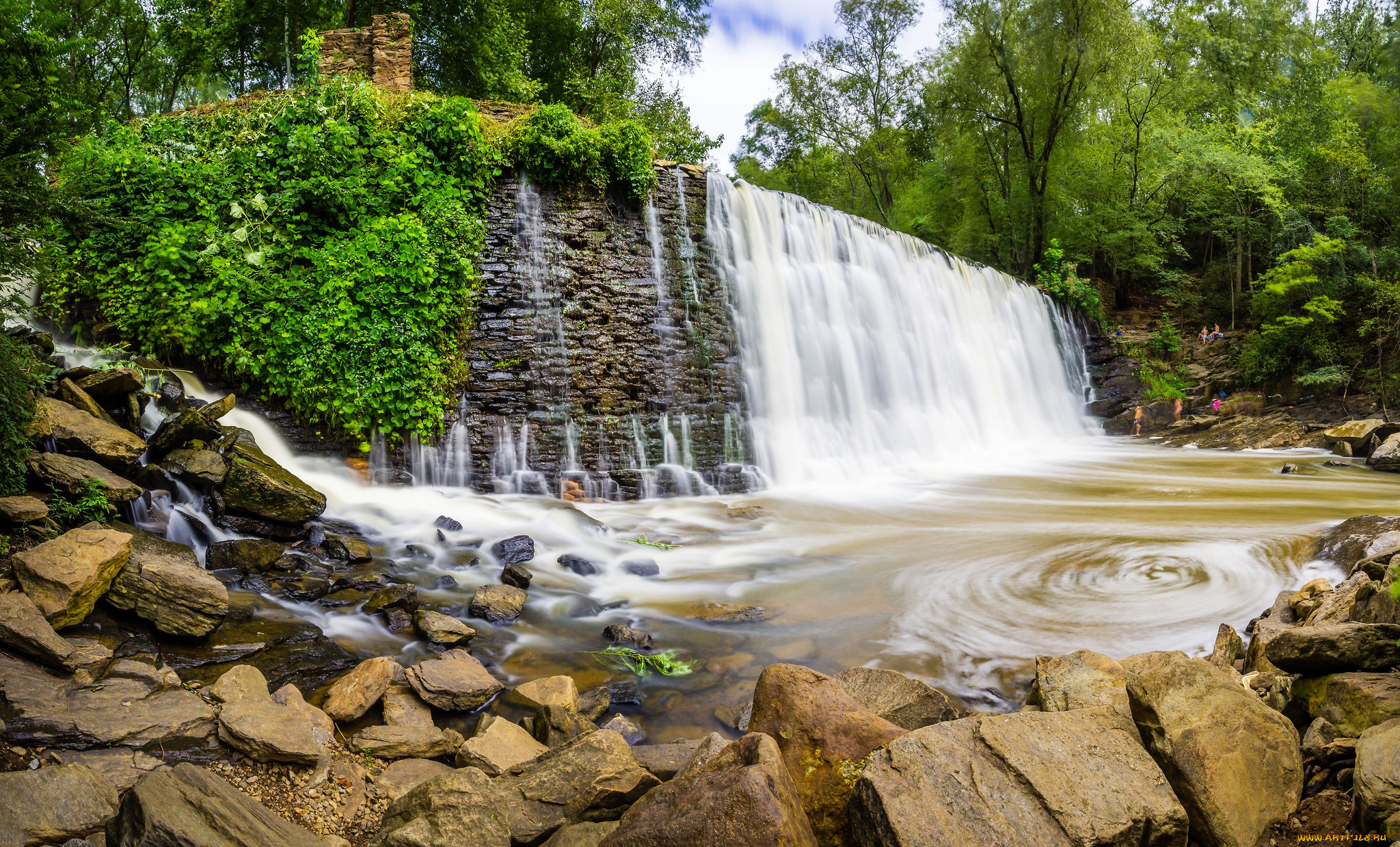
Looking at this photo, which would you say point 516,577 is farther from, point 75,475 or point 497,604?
point 75,475

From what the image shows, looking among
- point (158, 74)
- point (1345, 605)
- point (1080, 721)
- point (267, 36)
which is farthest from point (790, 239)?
point (158, 74)

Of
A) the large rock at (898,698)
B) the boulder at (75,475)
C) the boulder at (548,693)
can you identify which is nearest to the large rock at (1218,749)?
the large rock at (898,698)

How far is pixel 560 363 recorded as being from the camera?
31.0 ft

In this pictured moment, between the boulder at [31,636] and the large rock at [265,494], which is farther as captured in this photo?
the large rock at [265,494]

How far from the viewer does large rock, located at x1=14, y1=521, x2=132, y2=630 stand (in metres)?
3.46

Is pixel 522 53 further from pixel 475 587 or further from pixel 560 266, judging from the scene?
pixel 475 587

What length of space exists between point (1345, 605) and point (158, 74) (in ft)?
112

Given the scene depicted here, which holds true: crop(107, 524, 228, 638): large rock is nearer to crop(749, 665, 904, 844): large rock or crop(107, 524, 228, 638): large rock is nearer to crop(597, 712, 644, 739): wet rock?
crop(597, 712, 644, 739): wet rock

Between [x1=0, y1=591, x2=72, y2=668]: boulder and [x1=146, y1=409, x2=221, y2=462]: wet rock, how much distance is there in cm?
273

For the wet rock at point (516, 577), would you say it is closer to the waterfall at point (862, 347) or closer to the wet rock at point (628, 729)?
the wet rock at point (628, 729)

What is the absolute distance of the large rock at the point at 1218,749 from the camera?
2.34 metres

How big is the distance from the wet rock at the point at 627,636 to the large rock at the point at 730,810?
2345 millimetres

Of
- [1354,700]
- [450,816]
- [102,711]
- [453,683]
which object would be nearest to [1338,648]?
[1354,700]

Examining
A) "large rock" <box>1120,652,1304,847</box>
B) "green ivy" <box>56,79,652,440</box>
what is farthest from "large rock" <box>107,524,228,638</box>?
"large rock" <box>1120,652,1304,847</box>
